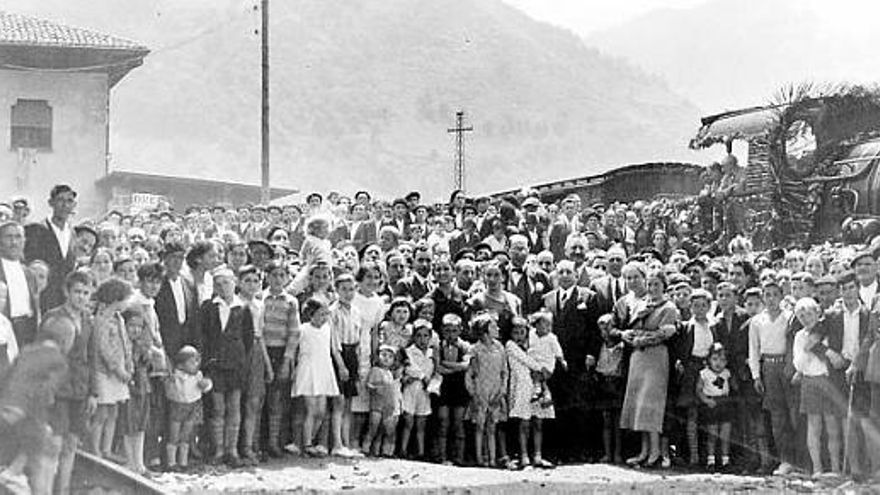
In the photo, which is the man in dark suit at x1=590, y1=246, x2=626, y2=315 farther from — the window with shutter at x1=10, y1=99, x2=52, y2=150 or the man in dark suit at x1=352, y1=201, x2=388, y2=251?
the window with shutter at x1=10, y1=99, x2=52, y2=150

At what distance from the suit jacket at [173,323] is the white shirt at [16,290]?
1194mm

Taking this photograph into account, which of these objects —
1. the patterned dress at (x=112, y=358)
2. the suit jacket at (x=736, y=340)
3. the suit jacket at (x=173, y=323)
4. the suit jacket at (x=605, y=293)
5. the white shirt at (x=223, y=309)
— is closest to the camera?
the patterned dress at (x=112, y=358)

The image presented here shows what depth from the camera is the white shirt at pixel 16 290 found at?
25.9 ft

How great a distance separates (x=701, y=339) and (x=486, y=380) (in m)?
1.85

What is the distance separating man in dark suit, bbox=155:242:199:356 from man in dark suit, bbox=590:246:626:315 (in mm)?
3591

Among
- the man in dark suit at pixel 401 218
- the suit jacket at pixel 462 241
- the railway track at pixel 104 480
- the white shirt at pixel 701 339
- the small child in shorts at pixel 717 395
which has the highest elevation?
the man in dark suit at pixel 401 218

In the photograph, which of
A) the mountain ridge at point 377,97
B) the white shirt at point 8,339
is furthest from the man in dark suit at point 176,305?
the mountain ridge at point 377,97

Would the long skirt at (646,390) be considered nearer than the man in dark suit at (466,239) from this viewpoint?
Yes

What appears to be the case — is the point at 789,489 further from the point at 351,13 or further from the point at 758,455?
the point at 351,13

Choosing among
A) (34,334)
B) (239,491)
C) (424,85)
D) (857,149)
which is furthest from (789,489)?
(424,85)

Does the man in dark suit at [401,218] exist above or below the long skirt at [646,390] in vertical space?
above

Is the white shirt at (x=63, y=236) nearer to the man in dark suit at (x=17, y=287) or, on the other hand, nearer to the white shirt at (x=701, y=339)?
the man in dark suit at (x=17, y=287)

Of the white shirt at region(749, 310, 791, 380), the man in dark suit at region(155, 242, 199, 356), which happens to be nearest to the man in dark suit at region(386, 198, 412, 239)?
the man in dark suit at region(155, 242, 199, 356)

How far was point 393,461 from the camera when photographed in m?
9.77
